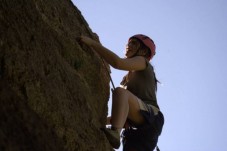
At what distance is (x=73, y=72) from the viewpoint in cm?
470

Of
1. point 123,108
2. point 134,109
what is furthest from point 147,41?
→ point 123,108

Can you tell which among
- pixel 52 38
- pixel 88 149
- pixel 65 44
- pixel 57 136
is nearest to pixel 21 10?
pixel 52 38

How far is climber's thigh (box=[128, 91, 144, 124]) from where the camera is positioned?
4.95 metres

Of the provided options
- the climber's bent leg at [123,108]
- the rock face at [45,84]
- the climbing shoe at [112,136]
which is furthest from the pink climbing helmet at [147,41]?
the climbing shoe at [112,136]

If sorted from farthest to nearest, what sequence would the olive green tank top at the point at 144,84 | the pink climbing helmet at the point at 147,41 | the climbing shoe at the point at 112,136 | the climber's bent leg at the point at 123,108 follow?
the pink climbing helmet at the point at 147,41, the olive green tank top at the point at 144,84, the climber's bent leg at the point at 123,108, the climbing shoe at the point at 112,136

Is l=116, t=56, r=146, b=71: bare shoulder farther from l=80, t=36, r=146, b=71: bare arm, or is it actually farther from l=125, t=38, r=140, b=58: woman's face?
l=125, t=38, r=140, b=58: woman's face

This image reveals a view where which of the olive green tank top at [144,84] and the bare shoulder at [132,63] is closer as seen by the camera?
the bare shoulder at [132,63]

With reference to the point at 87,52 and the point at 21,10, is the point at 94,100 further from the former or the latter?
the point at 21,10

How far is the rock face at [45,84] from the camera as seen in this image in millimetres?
2762

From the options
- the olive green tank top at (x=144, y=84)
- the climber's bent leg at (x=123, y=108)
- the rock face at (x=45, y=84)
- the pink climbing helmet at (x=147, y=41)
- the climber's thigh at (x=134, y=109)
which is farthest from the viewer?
the pink climbing helmet at (x=147, y=41)

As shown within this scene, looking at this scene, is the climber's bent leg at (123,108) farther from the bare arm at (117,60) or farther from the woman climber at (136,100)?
the bare arm at (117,60)

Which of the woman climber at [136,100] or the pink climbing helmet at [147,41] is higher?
the pink climbing helmet at [147,41]

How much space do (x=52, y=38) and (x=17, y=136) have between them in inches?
80.5

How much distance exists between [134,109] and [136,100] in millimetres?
138
